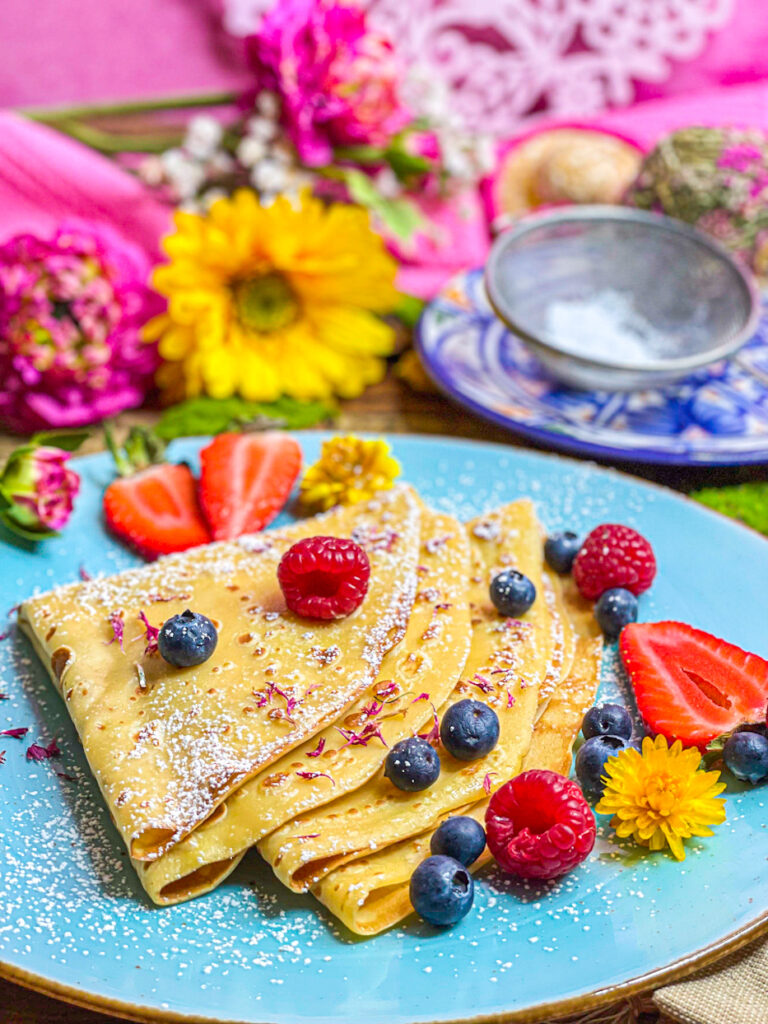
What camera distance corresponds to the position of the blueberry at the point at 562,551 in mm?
2551

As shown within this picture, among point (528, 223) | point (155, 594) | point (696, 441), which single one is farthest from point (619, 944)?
point (528, 223)

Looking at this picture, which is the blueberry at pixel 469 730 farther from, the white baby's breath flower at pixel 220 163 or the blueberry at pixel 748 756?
the white baby's breath flower at pixel 220 163

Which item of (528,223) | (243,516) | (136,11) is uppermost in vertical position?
(136,11)

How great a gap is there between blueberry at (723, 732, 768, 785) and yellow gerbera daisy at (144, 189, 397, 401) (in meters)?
1.81

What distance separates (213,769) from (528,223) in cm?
243

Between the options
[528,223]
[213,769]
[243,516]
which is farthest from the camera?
[528,223]

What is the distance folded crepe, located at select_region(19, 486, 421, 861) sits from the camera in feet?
6.15

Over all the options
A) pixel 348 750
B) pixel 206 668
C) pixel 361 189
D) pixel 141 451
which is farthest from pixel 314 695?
pixel 361 189

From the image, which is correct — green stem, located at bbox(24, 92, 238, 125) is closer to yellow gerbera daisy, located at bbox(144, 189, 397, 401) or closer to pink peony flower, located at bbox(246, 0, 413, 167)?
pink peony flower, located at bbox(246, 0, 413, 167)

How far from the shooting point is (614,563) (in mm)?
2434

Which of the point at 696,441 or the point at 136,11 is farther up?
the point at 136,11

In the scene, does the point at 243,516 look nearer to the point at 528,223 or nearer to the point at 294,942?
the point at 294,942

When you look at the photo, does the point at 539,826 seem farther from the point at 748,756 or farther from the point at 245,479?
the point at 245,479

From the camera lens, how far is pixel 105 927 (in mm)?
1729
